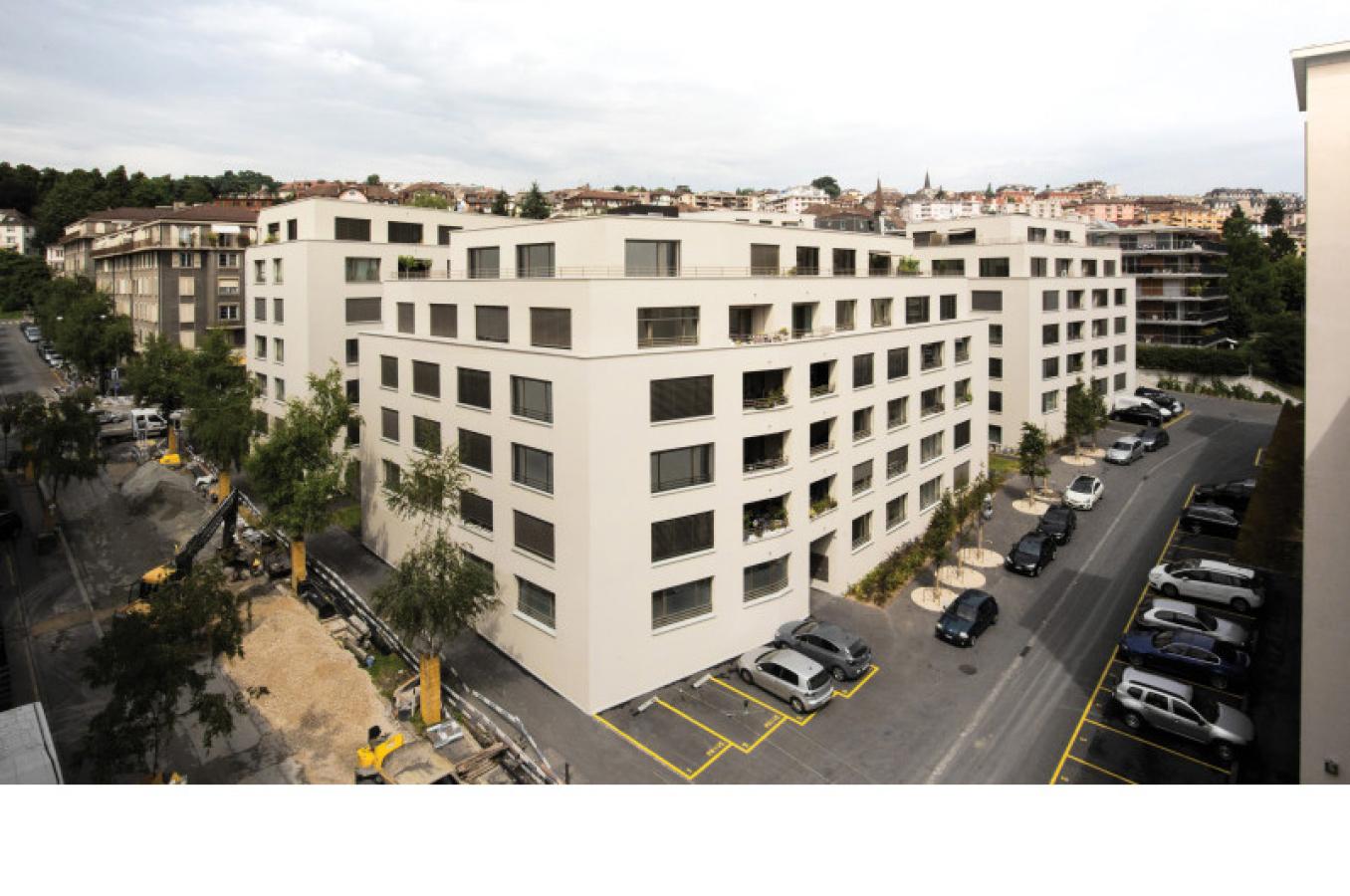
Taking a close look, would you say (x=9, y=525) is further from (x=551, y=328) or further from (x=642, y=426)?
(x=642, y=426)

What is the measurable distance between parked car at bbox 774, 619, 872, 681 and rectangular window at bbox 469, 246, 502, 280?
43.1ft

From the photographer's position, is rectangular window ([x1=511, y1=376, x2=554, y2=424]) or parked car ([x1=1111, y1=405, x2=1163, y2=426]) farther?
parked car ([x1=1111, y1=405, x2=1163, y2=426])

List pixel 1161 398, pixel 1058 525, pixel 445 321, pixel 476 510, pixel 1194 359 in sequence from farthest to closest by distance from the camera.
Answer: pixel 1194 359
pixel 1161 398
pixel 1058 525
pixel 445 321
pixel 476 510

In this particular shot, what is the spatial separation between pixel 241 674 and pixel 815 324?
60.5 ft

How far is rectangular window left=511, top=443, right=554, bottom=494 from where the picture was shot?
18.1m

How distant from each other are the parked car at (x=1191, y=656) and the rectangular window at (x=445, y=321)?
20.2 meters

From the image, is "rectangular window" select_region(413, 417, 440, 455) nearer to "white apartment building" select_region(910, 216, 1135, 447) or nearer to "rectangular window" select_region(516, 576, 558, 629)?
"rectangular window" select_region(516, 576, 558, 629)

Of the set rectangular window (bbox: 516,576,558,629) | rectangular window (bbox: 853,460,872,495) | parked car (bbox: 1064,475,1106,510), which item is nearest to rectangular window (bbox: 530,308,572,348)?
rectangular window (bbox: 516,576,558,629)

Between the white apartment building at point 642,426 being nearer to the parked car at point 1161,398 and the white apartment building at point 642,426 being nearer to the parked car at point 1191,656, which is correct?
the parked car at point 1191,656

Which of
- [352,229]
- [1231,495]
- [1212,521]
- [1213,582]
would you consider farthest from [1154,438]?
[352,229]

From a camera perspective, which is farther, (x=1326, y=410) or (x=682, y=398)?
(x=682, y=398)

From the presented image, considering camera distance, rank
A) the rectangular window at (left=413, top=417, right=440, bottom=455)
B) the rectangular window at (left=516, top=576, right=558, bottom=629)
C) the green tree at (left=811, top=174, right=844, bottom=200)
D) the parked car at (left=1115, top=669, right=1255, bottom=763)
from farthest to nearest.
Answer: the green tree at (left=811, top=174, right=844, bottom=200) → the rectangular window at (left=413, top=417, right=440, bottom=455) → the rectangular window at (left=516, top=576, right=558, bottom=629) → the parked car at (left=1115, top=669, right=1255, bottom=763)

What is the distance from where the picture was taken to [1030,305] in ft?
121

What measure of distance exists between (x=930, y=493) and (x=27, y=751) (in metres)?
26.2
